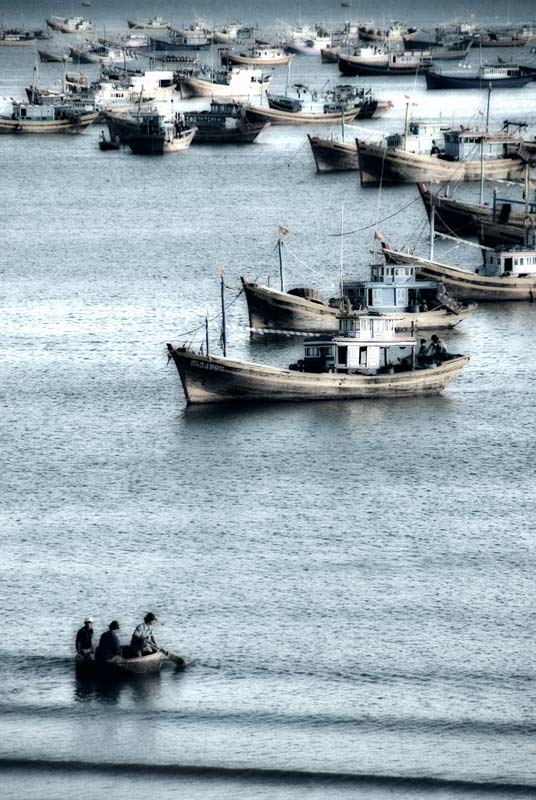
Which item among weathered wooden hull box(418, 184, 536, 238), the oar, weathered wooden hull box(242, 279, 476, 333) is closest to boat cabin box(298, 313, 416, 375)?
weathered wooden hull box(242, 279, 476, 333)

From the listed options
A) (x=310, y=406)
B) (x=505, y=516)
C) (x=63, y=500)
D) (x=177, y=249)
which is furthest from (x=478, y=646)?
(x=177, y=249)

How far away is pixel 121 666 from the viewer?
52.8 metres

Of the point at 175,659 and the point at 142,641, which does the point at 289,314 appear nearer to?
the point at 175,659

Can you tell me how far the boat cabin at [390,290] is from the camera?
3920 inches

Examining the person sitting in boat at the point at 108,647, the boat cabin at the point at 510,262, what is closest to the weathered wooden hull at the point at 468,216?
the boat cabin at the point at 510,262

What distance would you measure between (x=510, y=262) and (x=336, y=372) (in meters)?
28.6

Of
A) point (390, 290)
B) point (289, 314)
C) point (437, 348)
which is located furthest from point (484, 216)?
point (437, 348)

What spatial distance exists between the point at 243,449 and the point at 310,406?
7.10 metres

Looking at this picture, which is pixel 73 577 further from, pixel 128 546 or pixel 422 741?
pixel 422 741

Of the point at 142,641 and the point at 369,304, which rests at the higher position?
the point at 369,304

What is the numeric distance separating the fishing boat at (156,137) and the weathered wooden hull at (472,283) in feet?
268

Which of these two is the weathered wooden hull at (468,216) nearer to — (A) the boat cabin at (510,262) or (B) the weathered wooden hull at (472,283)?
(A) the boat cabin at (510,262)

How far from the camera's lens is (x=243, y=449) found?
7919 centimetres

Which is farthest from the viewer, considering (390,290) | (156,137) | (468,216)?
(156,137)
